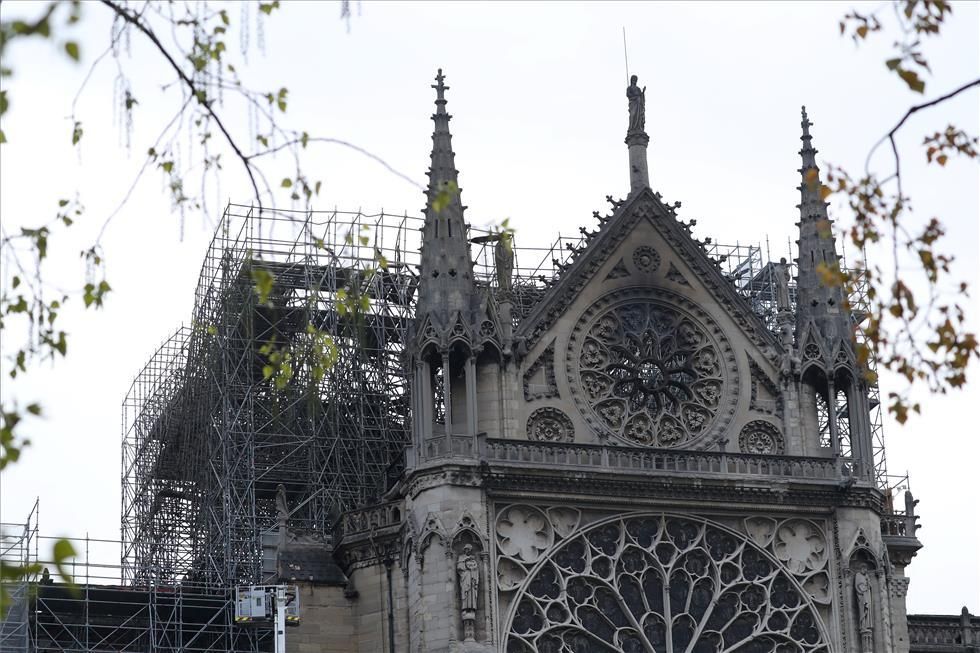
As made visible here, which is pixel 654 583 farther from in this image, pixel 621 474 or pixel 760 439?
pixel 760 439

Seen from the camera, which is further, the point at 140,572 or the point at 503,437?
the point at 140,572

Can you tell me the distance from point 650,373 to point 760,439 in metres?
2.79

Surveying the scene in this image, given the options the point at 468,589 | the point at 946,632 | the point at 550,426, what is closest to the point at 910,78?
the point at 468,589

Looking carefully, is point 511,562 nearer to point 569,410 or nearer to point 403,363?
point 569,410

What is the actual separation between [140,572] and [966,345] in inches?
1499

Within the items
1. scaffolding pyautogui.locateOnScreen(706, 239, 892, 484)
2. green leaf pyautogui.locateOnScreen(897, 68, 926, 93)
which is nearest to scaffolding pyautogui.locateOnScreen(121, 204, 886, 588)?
scaffolding pyautogui.locateOnScreen(706, 239, 892, 484)

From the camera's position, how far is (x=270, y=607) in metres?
42.5

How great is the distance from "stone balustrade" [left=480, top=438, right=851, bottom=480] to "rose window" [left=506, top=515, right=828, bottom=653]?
44.1 inches

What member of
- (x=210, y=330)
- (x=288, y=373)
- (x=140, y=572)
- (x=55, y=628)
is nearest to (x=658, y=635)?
(x=55, y=628)

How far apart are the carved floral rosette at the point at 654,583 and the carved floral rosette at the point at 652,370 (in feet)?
7.36

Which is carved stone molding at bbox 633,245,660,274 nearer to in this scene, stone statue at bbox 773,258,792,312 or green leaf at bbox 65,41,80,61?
stone statue at bbox 773,258,792,312

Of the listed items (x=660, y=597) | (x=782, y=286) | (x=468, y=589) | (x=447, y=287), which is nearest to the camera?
(x=468, y=589)

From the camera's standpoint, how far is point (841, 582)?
4378 cm

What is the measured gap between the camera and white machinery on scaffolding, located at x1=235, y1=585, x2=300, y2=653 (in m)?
41.8
